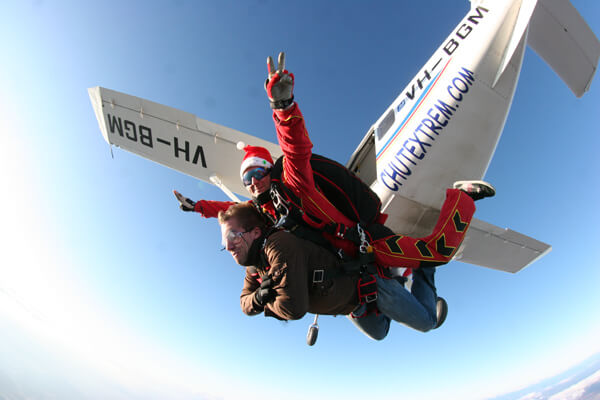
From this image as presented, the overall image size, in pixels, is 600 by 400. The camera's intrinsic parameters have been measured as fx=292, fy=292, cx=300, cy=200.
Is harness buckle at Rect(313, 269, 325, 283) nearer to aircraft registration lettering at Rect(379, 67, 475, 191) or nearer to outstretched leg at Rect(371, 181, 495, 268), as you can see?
outstretched leg at Rect(371, 181, 495, 268)

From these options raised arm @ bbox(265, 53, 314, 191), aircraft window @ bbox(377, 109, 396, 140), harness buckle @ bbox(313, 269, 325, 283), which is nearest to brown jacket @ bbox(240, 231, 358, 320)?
harness buckle @ bbox(313, 269, 325, 283)

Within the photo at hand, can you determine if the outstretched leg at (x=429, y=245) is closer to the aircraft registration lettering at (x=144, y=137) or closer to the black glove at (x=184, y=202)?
the black glove at (x=184, y=202)

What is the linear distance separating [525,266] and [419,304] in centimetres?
459

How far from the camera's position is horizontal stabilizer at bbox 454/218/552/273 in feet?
17.0

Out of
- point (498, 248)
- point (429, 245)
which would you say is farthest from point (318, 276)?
point (498, 248)

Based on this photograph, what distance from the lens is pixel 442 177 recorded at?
388 cm

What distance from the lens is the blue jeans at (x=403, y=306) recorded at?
7.44 ft

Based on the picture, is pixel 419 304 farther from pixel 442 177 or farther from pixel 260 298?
pixel 442 177

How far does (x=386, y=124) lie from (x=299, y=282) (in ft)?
11.2

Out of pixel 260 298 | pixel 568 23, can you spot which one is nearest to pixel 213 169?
pixel 260 298

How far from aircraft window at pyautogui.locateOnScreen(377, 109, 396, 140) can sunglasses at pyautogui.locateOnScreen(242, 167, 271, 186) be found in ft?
8.79

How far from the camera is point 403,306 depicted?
2287 millimetres

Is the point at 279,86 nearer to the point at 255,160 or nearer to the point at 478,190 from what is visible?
the point at 255,160

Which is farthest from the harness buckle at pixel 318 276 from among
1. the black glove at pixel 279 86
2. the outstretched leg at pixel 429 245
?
the black glove at pixel 279 86
